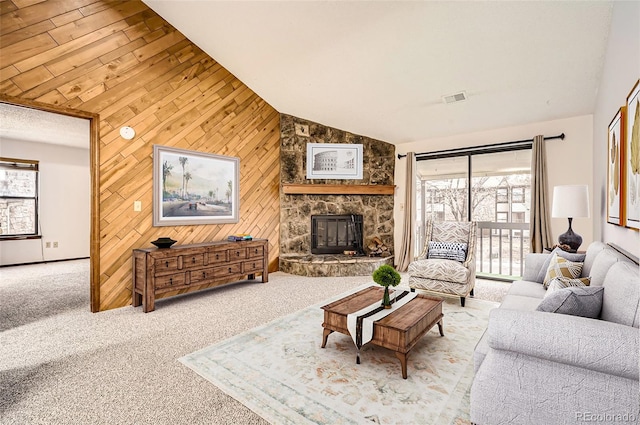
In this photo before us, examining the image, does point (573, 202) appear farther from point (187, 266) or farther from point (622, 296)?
point (187, 266)

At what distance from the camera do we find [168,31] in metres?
3.74

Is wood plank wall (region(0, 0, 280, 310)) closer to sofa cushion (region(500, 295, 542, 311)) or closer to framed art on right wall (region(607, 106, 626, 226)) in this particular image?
sofa cushion (region(500, 295, 542, 311))

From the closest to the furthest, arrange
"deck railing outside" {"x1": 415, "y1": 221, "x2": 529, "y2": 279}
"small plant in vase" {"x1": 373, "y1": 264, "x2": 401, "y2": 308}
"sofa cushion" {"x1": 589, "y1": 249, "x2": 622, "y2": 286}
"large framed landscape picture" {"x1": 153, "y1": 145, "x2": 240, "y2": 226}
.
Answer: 1. "sofa cushion" {"x1": 589, "y1": 249, "x2": 622, "y2": 286}
2. "small plant in vase" {"x1": 373, "y1": 264, "x2": 401, "y2": 308}
3. "large framed landscape picture" {"x1": 153, "y1": 145, "x2": 240, "y2": 226}
4. "deck railing outside" {"x1": 415, "y1": 221, "x2": 529, "y2": 279}

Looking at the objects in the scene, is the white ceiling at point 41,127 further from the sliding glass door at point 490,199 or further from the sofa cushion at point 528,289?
the sliding glass door at point 490,199

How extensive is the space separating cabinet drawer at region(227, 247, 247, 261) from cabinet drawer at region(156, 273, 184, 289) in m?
0.70

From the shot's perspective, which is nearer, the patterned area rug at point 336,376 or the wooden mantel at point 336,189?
the patterned area rug at point 336,376

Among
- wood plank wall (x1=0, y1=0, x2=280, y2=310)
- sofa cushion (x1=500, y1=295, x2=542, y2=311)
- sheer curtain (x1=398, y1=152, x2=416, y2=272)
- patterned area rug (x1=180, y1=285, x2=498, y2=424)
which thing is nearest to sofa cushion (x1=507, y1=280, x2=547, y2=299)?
sofa cushion (x1=500, y1=295, x2=542, y2=311)

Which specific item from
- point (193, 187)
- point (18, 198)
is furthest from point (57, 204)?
point (193, 187)

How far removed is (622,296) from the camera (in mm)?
1350

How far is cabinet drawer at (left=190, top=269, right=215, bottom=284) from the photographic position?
144 inches

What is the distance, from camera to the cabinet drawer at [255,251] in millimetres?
4363

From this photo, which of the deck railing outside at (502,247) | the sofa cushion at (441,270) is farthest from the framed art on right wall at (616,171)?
the deck railing outside at (502,247)

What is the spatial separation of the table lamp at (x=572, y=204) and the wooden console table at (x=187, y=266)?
3778mm

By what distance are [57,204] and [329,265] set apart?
19.4 feet
